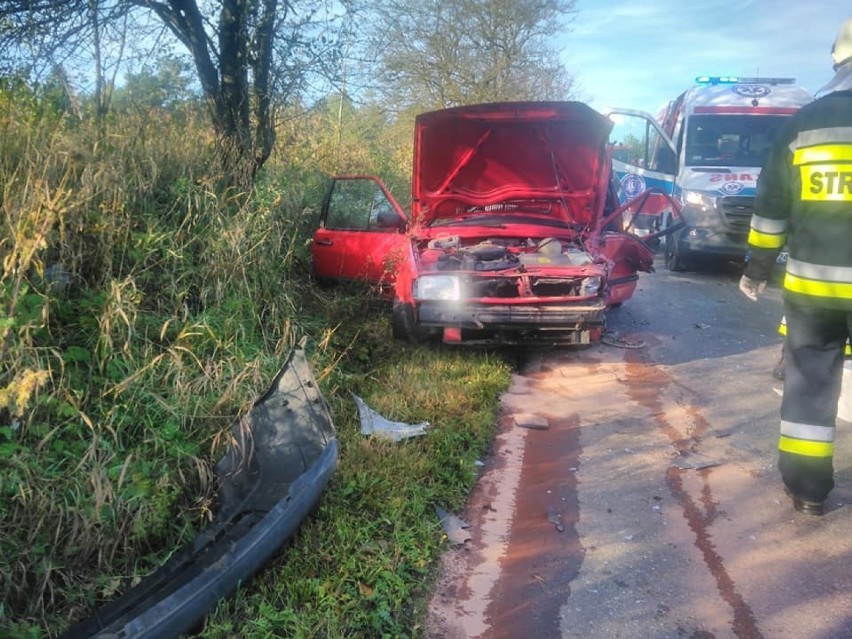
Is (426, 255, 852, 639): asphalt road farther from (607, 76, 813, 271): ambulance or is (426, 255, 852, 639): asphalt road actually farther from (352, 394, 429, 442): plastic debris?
(607, 76, 813, 271): ambulance

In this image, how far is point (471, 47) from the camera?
52.5 feet

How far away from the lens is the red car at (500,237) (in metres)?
4.95

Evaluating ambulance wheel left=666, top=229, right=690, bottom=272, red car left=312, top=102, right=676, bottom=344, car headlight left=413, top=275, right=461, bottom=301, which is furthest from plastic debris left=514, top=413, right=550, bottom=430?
ambulance wheel left=666, top=229, right=690, bottom=272

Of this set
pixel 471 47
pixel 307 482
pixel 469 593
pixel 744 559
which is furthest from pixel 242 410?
pixel 471 47

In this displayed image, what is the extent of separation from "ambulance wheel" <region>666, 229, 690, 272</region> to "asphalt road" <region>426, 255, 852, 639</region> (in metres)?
4.86

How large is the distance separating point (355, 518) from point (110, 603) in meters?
1.02

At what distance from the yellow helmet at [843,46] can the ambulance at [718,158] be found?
5.63m

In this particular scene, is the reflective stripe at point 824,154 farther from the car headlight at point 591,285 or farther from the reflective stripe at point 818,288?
the car headlight at point 591,285

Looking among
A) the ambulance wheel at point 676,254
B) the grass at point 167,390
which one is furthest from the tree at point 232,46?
the ambulance wheel at point 676,254

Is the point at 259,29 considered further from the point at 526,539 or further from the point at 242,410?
the point at 526,539

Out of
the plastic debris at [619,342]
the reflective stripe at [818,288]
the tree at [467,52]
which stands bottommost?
the plastic debris at [619,342]

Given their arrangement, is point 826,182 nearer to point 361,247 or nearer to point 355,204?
point 361,247

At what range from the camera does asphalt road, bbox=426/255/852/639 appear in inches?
99.9

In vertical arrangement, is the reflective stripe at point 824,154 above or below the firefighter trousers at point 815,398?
above
